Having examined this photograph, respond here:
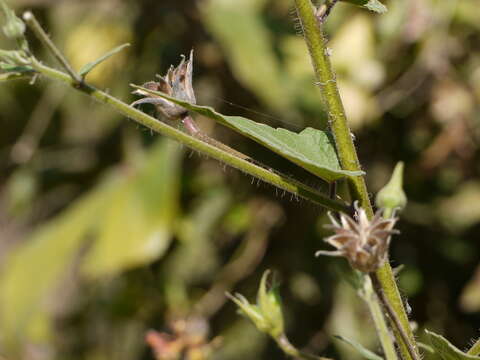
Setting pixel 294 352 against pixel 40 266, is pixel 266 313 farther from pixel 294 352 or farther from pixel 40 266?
pixel 40 266

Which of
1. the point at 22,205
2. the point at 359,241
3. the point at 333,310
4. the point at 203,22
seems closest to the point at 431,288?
the point at 333,310

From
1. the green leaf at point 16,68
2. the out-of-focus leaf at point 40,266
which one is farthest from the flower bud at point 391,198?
the out-of-focus leaf at point 40,266

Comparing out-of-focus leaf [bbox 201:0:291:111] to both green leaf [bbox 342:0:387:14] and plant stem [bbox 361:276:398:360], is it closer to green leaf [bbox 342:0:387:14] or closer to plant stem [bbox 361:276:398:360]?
green leaf [bbox 342:0:387:14]

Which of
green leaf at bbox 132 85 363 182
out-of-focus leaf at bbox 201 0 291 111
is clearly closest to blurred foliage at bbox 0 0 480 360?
out-of-focus leaf at bbox 201 0 291 111

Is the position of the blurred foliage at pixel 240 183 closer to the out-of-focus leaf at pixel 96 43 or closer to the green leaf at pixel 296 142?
the out-of-focus leaf at pixel 96 43

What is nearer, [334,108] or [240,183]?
[334,108]

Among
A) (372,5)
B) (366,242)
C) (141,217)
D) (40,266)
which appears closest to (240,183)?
(141,217)

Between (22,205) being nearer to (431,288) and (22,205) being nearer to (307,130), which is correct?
(431,288)
